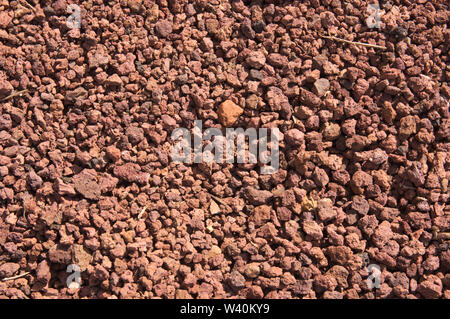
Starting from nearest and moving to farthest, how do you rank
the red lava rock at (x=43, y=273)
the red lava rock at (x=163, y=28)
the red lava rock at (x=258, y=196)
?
the red lava rock at (x=43, y=273) < the red lava rock at (x=258, y=196) < the red lava rock at (x=163, y=28)

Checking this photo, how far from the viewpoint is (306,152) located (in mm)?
1957

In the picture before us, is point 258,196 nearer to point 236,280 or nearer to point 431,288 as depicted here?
point 236,280

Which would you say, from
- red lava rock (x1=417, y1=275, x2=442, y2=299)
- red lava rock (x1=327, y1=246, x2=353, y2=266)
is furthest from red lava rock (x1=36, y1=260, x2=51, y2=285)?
red lava rock (x1=417, y1=275, x2=442, y2=299)

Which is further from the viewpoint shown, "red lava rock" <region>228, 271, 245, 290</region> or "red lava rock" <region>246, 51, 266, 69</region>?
"red lava rock" <region>246, 51, 266, 69</region>

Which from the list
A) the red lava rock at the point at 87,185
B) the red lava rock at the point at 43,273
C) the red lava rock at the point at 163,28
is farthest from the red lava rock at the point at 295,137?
the red lava rock at the point at 43,273

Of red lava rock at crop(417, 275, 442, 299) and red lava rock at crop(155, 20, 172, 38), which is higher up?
red lava rock at crop(155, 20, 172, 38)

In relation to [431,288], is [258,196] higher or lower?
higher

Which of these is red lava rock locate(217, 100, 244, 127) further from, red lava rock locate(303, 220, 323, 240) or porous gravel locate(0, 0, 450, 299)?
red lava rock locate(303, 220, 323, 240)

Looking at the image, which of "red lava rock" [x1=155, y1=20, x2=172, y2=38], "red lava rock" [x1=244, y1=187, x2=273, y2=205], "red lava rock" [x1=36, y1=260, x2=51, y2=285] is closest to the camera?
"red lava rock" [x1=36, y1=260, x2=51, y2=285]

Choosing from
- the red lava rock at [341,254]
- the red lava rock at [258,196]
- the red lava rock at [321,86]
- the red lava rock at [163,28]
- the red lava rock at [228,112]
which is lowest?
the red lava rock at [341,254]

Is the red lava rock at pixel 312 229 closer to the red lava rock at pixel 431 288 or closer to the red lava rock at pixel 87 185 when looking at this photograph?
the red lava rock at pixel 431 288

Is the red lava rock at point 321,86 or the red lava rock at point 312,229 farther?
the red lava rock at point 321,86

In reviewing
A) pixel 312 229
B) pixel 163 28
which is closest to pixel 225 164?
pixel 312 229

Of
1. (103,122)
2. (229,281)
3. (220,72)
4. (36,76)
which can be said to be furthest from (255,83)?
(36,76)
